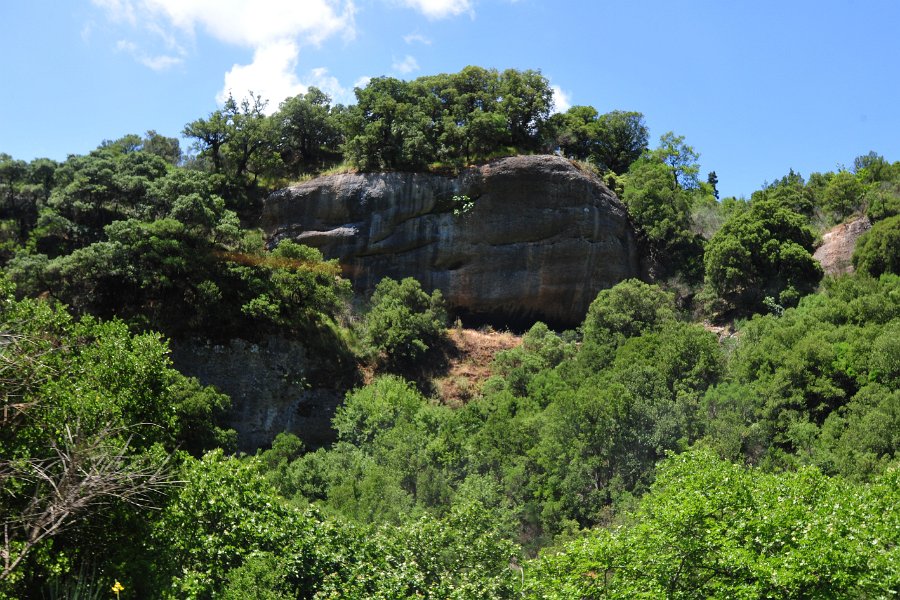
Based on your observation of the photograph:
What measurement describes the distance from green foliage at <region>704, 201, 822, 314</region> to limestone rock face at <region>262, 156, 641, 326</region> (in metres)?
5.29

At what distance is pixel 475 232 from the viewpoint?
43656mm

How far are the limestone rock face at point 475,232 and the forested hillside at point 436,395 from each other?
154 cm

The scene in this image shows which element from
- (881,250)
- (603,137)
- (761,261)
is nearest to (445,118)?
(603,137)

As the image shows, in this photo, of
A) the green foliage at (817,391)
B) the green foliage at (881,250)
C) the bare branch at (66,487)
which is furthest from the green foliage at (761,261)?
the bare branch at (66,487)

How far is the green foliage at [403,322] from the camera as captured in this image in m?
39.0

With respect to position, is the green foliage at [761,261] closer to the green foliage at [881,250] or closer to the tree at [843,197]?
the green foliage at [881,250]

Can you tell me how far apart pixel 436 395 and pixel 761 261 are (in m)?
15.2

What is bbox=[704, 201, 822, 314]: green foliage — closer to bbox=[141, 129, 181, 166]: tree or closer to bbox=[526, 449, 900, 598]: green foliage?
bbox=[526, 449, 900, 598]: green foliage

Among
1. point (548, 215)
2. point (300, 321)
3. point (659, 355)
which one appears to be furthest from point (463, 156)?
point (659, 355)

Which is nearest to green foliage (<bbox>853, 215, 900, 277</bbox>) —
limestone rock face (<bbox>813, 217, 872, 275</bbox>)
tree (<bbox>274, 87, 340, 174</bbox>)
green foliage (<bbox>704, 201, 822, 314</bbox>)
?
limestone rock face (<bbox>813, 217, 872, 275</bbox>)

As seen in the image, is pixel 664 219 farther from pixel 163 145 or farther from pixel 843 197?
pixel 163 145

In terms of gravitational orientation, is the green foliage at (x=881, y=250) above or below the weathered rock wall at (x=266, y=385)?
above

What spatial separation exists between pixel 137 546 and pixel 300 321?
76.9ft

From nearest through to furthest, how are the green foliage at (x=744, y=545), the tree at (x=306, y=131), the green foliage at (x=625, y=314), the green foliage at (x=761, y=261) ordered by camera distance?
1. the green foliage at (x=744, y=545)
2. the green foliage at (x=625, y=314)
3. the green foliage at (x=761, y=261)
4. the tree at (x=306, y=131)
